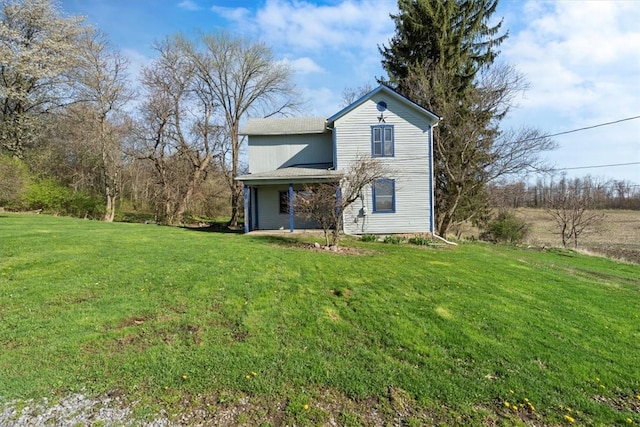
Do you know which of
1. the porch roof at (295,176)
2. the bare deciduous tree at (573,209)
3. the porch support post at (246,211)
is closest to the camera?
the porch roof at (295,176)

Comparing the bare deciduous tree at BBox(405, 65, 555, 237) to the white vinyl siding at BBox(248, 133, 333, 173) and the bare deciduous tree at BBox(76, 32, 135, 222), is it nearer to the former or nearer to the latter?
the white vinyl siding at BBox(248, 133, 333, 173)

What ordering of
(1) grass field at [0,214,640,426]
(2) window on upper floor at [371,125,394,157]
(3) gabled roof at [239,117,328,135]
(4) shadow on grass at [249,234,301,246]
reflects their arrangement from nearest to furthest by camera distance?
(1) grass field at [0,214,640,426] < (4) shadow on grass at [249,234,301,246] < (2) window on upper floor at [371,125,394,157] < (3) gabled roof at [239,117,328,135]

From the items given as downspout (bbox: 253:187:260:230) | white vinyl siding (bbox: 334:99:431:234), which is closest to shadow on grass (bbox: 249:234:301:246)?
white vinyl siding (bbox: 334:99:431:234)

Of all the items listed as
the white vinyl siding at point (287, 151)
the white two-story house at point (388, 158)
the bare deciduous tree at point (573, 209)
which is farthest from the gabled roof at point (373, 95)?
the bare deciduous tree at point (573, 209)

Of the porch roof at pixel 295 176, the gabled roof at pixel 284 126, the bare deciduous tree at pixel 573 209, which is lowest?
the bare deciduous tree at pixel 573 209

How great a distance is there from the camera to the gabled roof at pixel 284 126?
57.6 feet

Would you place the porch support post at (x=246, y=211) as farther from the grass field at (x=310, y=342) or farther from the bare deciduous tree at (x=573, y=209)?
the bare deciduous tree at (x=573, y=209)

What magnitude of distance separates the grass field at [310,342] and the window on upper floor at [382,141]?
28.3 ft

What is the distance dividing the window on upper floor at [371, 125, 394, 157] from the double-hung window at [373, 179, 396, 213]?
4.42 feet

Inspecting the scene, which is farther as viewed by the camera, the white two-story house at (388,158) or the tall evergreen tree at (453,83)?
the tall evergreen tree at (453,83)

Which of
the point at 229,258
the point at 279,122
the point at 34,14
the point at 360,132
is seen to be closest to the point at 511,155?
the point at 360,132

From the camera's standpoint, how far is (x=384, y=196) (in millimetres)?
15797

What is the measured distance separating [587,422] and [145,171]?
29.1 meters

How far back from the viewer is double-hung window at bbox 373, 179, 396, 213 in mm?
15746
